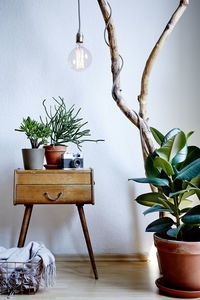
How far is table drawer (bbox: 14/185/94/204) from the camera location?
161cm

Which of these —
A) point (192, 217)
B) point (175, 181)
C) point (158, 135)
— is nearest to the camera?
point (192, 217)

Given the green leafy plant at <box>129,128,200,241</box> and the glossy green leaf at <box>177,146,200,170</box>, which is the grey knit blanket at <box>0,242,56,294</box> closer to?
the green leafy plant at <box>129,128,200,241</box>

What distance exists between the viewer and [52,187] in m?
1.62

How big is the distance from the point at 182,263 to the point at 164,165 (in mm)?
Answer: 443

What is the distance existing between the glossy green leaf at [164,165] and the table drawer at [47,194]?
459mm

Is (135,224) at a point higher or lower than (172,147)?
lower

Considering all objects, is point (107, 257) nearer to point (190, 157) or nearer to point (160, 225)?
point (160, 225)

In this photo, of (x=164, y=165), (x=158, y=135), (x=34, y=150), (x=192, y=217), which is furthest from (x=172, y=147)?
(x=34, y=150)

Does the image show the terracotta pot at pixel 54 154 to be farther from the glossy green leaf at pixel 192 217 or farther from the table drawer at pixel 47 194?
the glossy green leaf at pixel 192 217

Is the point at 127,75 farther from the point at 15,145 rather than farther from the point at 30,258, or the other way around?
the point at 30,258

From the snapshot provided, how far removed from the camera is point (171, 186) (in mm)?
1443

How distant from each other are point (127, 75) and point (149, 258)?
1256mm

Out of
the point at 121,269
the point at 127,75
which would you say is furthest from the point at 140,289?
the point at 127,75

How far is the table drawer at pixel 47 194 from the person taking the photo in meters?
1.61
